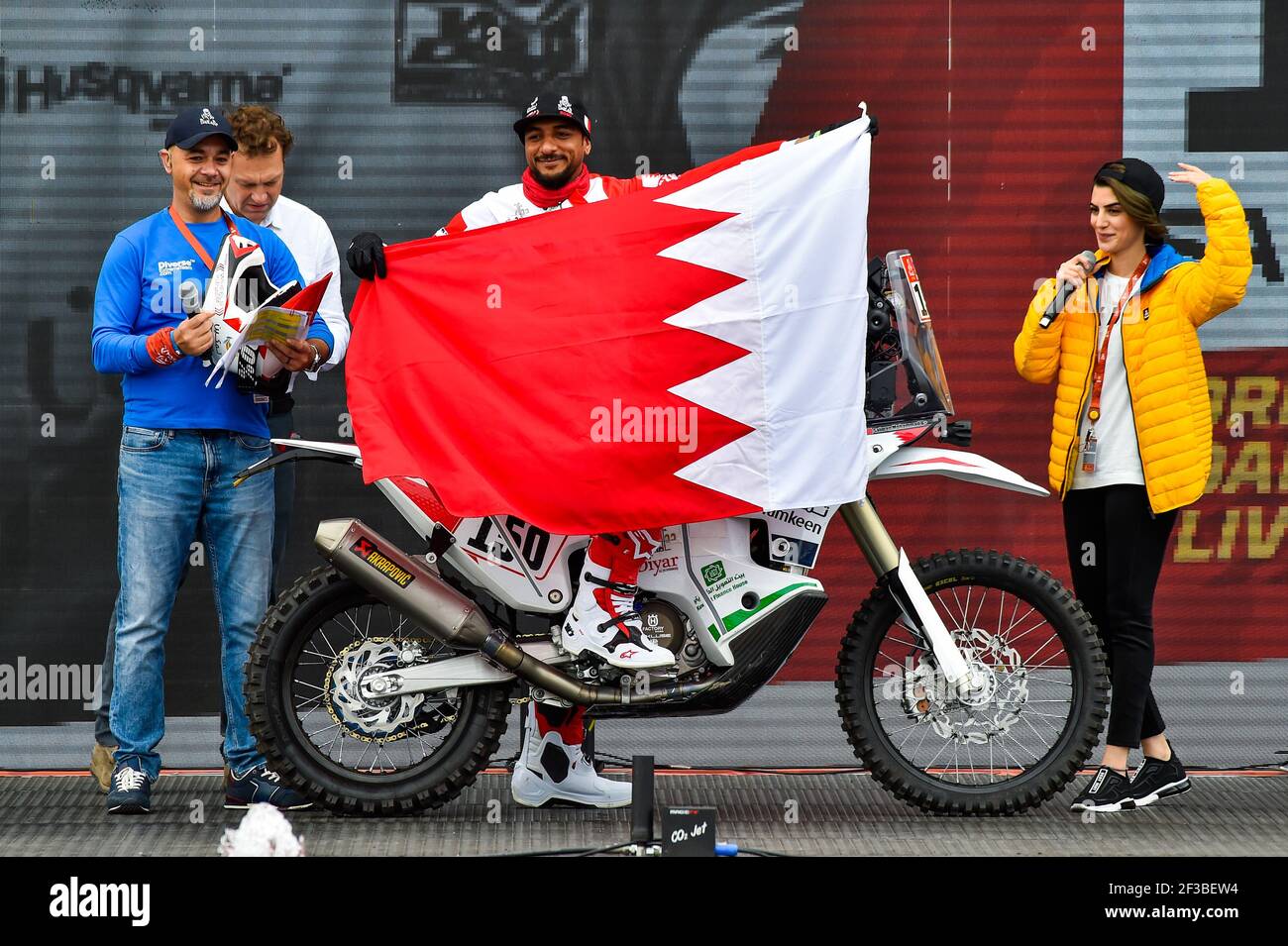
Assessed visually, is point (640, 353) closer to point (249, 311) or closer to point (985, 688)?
point (249, 311)

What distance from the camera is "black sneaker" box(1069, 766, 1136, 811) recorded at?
210 inches

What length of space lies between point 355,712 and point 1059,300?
262cm

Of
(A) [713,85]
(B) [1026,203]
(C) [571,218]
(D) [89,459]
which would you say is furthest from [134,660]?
(B) [1026,203]

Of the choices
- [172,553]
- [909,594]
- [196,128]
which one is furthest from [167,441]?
[909,594]

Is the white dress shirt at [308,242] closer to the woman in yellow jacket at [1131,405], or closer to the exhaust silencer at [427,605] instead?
the exhaust silencer at [427,605]

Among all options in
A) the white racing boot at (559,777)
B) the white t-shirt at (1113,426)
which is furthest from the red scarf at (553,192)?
the white t-shirt at (1113,426)

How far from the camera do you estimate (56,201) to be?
254 inches

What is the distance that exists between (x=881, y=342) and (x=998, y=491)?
1.50 meters

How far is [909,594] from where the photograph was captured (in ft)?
17.0

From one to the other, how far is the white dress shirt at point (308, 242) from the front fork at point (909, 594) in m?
1.87

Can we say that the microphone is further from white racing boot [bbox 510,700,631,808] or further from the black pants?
white racing boot [bbox 510,700,631,808]

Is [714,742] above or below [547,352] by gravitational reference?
below
